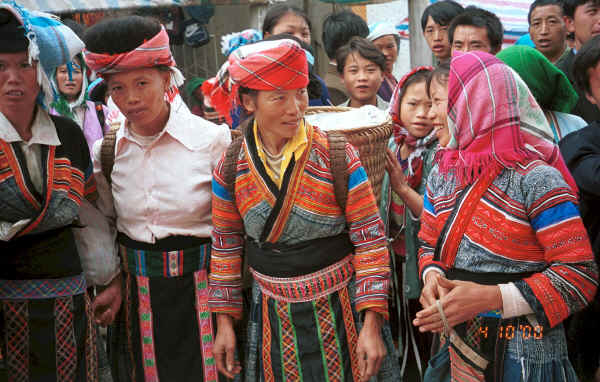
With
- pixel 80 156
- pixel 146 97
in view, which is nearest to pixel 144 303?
pixel 80 156

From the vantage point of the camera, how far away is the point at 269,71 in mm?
2352

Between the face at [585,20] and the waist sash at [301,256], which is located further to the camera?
the face at [585,20]

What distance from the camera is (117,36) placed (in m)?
2.60

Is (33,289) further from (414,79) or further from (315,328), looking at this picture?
(414,79)

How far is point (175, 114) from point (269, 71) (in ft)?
2.28

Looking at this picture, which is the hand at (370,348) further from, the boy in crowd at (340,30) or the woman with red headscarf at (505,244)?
the boy in crowd at (340,30)

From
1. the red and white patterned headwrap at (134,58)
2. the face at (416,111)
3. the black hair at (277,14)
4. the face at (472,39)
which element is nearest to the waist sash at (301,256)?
the red and white patterned headwrap at (134,58)

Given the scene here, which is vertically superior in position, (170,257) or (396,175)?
(396,175)

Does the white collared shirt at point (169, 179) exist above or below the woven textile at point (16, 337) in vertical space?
above

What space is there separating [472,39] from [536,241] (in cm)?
280

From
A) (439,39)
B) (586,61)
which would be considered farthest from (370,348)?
(439,39)

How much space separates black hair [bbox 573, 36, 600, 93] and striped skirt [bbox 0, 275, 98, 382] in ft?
8.52

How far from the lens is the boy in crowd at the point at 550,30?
5.23 meters

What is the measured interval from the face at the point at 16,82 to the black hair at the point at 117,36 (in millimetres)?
277
